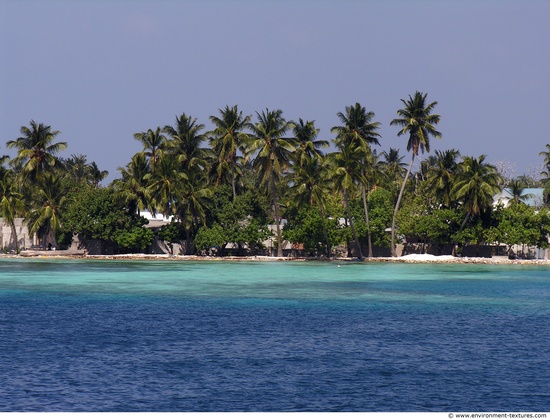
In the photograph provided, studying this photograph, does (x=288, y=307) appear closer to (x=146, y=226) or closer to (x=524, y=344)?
(x=524, y=344)

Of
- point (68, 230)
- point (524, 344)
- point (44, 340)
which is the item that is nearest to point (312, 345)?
point (524, 344)

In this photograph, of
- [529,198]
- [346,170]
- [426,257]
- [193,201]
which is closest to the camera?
[346,170]

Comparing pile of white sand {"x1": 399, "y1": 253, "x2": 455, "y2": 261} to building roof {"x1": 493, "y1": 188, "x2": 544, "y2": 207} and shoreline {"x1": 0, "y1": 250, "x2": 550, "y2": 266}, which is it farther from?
building roof {"x1": 493, "y1": 188, "x2": 544, "y2": 207}

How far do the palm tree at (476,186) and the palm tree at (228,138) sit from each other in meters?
22.8

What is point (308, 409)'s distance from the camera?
18719 mm

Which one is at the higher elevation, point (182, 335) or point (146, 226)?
point (146, 226)

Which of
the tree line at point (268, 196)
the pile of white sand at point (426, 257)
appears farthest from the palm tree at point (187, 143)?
the pile of white sand at point (426, 257)

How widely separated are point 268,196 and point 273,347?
6350 cm

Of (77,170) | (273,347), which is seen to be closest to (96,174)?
(77,170)

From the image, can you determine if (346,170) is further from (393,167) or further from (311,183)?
(393,167)

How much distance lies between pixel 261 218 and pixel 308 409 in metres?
69.0

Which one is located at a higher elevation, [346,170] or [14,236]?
[346,170]

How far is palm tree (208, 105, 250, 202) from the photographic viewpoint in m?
86.4

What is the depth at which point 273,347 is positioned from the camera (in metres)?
27.0
